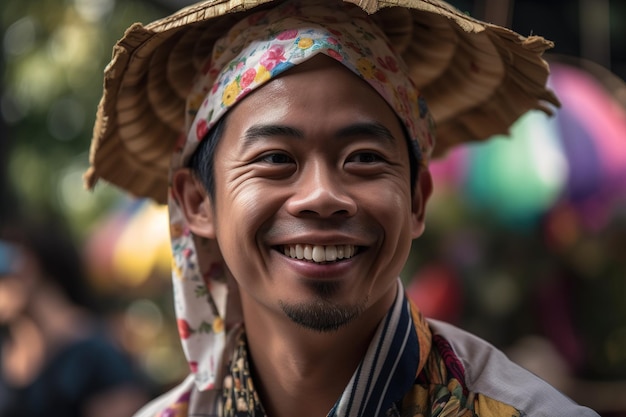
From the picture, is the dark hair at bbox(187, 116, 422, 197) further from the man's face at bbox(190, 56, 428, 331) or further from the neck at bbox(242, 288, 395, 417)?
the neck at bbox(242, 288, 395, 417)

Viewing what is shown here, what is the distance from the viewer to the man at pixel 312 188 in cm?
202

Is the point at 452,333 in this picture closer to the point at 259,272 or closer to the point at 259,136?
the point at 259,272

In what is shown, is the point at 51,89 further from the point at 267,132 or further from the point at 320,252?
the point at 320,252

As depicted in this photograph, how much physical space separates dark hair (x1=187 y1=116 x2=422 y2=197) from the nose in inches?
11.0

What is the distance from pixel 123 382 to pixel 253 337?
2.34 meters

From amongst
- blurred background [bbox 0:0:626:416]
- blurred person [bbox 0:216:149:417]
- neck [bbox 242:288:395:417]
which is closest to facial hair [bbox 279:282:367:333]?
neck [bbox 242:288:395:417]

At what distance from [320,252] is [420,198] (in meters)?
0.43

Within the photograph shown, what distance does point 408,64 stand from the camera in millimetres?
2492

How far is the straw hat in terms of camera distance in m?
2.09

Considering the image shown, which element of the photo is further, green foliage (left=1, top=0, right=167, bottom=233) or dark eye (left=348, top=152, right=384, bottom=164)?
green foliage (left=1, top=0, right=167, bottom=233)

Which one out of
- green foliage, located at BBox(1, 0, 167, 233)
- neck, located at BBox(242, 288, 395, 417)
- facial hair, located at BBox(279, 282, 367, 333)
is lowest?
green foliage, located at BBox(1, 0, 167, 233)

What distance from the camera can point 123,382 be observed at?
4.48 m

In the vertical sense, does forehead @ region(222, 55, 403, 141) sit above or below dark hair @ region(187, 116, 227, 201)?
above

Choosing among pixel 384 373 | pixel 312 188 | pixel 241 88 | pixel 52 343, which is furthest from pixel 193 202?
pixel 52 343
